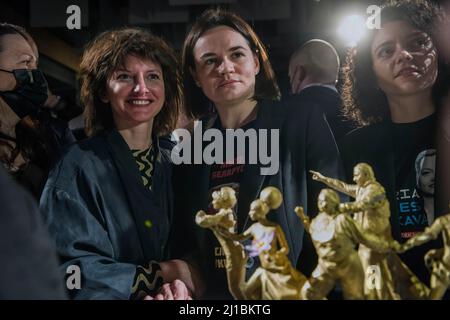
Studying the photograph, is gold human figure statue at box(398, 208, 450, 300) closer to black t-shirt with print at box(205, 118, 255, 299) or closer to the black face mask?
black t-shirt with print at box(205, 118, 255, 299)

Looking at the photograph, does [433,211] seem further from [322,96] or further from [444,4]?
[444,4]

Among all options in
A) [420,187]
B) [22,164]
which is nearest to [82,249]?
[22,164]

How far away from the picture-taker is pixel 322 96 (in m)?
1.32

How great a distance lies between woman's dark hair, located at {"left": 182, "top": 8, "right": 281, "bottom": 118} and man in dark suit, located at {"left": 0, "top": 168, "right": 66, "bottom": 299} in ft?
2.13

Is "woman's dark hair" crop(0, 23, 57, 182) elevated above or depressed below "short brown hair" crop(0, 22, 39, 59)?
below

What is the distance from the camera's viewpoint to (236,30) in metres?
1.30

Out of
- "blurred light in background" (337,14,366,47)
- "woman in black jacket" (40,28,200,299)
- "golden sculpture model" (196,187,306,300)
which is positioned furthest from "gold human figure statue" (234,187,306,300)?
"blurred light in background" (337,14,366,47)

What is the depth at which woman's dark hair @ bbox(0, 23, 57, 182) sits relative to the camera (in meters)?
1.34

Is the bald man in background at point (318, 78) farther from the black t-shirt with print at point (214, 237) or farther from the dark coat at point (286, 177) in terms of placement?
the black t-shirt with print at point (214, 237)

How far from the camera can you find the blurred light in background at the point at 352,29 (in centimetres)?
129

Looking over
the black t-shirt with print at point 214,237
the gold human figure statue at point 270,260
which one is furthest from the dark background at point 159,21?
the gold human figure statue at point 270,260

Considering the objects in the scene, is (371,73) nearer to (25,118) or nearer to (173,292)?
(173,292)

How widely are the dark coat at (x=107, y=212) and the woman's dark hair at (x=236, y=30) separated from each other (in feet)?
0.49
